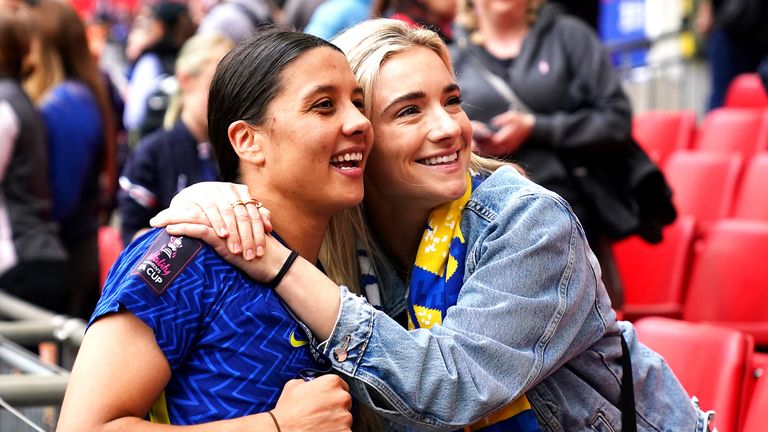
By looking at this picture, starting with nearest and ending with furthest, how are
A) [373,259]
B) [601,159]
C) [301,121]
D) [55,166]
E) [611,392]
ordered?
[301,121] → [611,392] → [373,259] → [601,159] → [55,166]

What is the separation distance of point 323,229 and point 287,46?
38 cm

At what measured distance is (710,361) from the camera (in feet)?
10.3

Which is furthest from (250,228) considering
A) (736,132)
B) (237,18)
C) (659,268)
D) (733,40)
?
(733,40)

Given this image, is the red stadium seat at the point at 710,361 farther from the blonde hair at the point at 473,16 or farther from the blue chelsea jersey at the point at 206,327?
the blonde hair at the point at 473,16

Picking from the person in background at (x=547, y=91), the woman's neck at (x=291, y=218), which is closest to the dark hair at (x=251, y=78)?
the woman's neck at (x=291, y=218)

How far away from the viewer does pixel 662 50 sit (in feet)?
31.3

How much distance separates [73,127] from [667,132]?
3775mm

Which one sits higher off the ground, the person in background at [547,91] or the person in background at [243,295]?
the person in background at [243,295]

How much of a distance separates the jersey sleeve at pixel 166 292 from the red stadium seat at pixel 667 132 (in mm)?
5377

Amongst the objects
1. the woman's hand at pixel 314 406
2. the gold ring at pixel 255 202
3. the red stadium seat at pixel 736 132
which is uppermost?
the gold ring at pixel 255 202

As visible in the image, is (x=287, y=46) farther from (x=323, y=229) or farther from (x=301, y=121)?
(x=323, y=229)

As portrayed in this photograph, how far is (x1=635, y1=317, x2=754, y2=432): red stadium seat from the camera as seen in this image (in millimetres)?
3064

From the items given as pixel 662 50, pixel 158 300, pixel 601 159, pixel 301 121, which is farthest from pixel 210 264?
pixel 662 50

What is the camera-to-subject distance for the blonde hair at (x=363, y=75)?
2.47m
